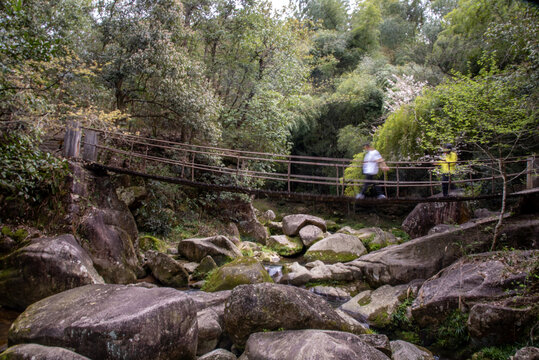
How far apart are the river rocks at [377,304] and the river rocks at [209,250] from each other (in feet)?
11.7

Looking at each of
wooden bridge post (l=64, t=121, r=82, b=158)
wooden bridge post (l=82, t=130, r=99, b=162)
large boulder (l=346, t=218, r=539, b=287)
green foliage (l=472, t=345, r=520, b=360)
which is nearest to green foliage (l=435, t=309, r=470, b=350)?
green foliage (l=472, t=345, r=520, b=360)

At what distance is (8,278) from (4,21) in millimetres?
4146

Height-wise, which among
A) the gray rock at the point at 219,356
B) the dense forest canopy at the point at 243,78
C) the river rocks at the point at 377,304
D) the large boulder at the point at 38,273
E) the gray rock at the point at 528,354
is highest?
the dense forest canopy at the point at 243,78

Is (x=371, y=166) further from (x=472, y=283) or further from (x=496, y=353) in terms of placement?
(x=496, y=353)

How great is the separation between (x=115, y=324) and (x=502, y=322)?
212 inches

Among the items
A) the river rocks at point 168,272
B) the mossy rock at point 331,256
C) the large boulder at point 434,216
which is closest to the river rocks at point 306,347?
the river rocks at point 168,272

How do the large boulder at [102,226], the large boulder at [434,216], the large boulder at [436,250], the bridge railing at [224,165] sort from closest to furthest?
the large boulder at [102,226] < the large boulder at [436,250] < the bridge railing at [224,165] < the large boulder at [434,216]

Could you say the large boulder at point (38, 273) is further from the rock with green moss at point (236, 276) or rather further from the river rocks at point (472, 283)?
the river rocks at point (472, 283)

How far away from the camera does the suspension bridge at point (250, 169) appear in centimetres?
685

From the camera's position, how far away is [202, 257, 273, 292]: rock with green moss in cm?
688

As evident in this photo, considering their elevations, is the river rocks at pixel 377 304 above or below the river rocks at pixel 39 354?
below

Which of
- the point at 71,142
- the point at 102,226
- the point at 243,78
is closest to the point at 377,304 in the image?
the point at 102,226

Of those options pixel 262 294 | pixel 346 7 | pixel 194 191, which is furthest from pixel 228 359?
pixel 346 7

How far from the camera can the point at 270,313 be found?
474 centimetres
